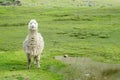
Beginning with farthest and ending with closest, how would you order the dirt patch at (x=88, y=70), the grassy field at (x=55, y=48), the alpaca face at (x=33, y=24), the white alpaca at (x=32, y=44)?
the white alpaca at (x=32, y=44), the grassy field at (x=55, y=48), the dirt patch at (x=88, y=70), the alpaca face at (x=33, y=24)

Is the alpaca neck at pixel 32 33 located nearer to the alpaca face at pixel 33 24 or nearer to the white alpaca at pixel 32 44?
the white alpaca at pixel 32 44

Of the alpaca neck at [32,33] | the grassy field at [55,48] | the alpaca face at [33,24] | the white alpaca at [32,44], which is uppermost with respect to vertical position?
the alpaca face at [33,24]

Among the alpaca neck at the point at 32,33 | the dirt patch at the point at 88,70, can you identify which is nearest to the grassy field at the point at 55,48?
the dirt patch at the point at 88,70

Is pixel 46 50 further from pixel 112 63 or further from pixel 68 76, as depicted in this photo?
pixel 68 76

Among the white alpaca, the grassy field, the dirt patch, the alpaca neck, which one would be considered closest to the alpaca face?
the white alpaca

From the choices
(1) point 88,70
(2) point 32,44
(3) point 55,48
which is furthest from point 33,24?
(3) point 55,48

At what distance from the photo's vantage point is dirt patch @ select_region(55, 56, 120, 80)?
82.7 ft

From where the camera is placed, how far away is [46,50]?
36875 mm

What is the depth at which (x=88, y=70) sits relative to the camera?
27297 mm

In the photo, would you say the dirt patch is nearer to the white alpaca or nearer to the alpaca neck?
the white alpaca

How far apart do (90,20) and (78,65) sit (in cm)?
4164

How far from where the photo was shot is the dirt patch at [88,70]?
992 inches

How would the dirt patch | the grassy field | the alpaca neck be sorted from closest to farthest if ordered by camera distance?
1. the dirt patch
2. the grassy field
3. the alpaca neck

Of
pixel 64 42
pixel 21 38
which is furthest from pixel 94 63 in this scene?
pixel 21 38
